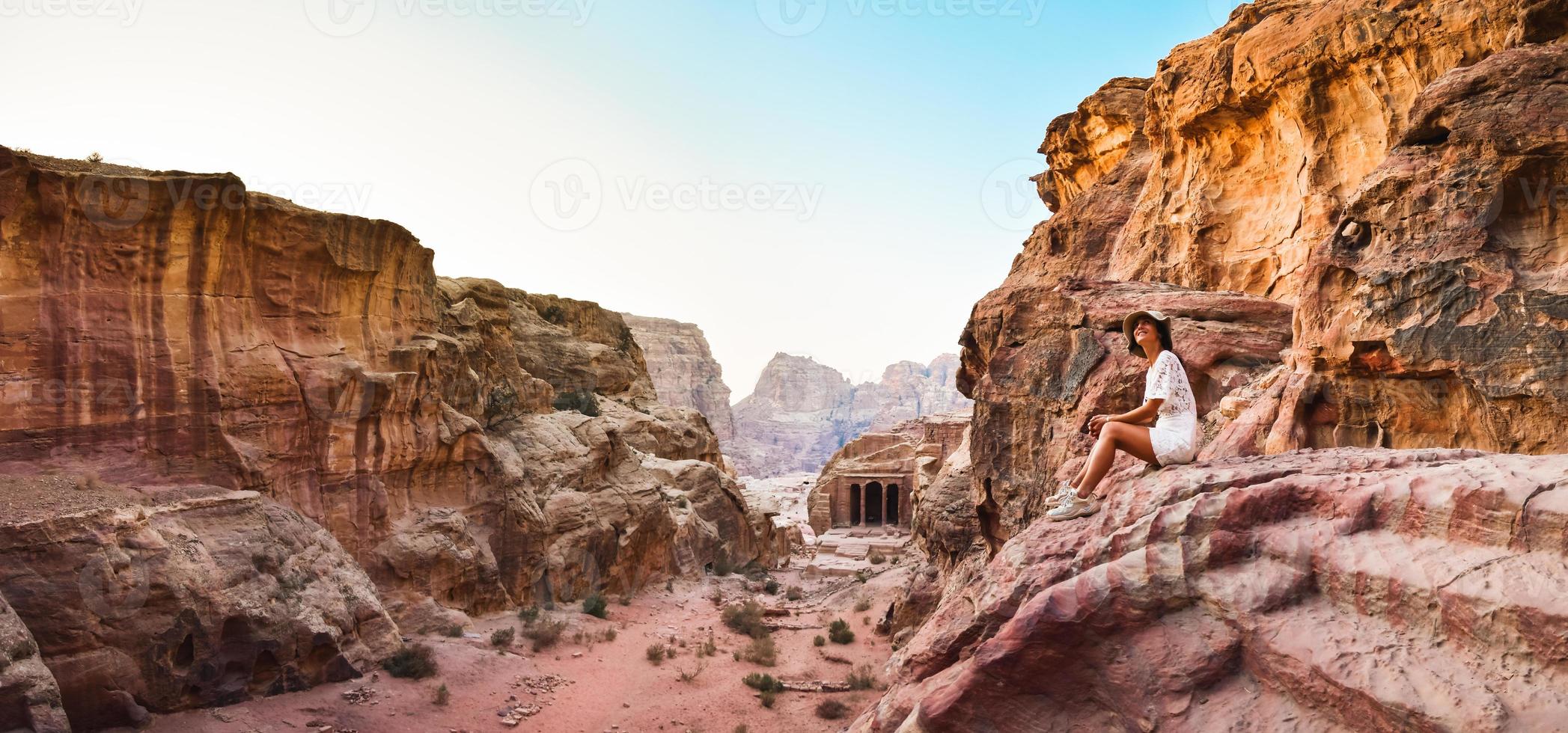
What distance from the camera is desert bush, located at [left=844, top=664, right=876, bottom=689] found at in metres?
14.8

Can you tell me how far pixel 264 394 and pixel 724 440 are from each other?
9128 centimetres

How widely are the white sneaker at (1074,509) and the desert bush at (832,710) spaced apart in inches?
374

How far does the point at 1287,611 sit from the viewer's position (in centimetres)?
362

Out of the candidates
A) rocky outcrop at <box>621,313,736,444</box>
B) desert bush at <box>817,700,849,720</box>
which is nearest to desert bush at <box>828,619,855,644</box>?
desert bush at <box>817,700,849,720</box>

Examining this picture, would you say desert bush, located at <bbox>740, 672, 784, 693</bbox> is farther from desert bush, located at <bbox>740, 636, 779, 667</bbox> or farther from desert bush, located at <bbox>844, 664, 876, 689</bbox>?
desert bush, located at <bbox>844, 664, 876, 689</bbox>

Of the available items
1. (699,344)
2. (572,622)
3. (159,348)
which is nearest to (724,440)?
(699,344)

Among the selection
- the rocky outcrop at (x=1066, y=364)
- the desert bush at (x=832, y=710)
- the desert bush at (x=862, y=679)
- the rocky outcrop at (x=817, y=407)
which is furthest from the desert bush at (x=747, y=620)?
the rocky outcrop at (x=817, y=407)

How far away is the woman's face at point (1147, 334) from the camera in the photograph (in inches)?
229

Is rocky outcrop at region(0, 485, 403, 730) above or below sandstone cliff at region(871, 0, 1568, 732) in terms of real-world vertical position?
below

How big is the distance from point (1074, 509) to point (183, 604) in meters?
11.5

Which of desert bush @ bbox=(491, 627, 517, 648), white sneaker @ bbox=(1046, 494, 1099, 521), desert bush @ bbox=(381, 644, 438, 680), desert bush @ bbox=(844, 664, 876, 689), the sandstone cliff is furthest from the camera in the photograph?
desert bush @ bbox=(491, 627, 517, 648)

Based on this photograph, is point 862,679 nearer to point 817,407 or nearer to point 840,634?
point 840,634

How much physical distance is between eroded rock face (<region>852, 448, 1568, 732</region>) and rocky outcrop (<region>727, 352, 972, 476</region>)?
366 feet

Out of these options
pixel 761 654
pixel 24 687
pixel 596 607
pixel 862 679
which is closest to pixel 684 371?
pixel 596 607
